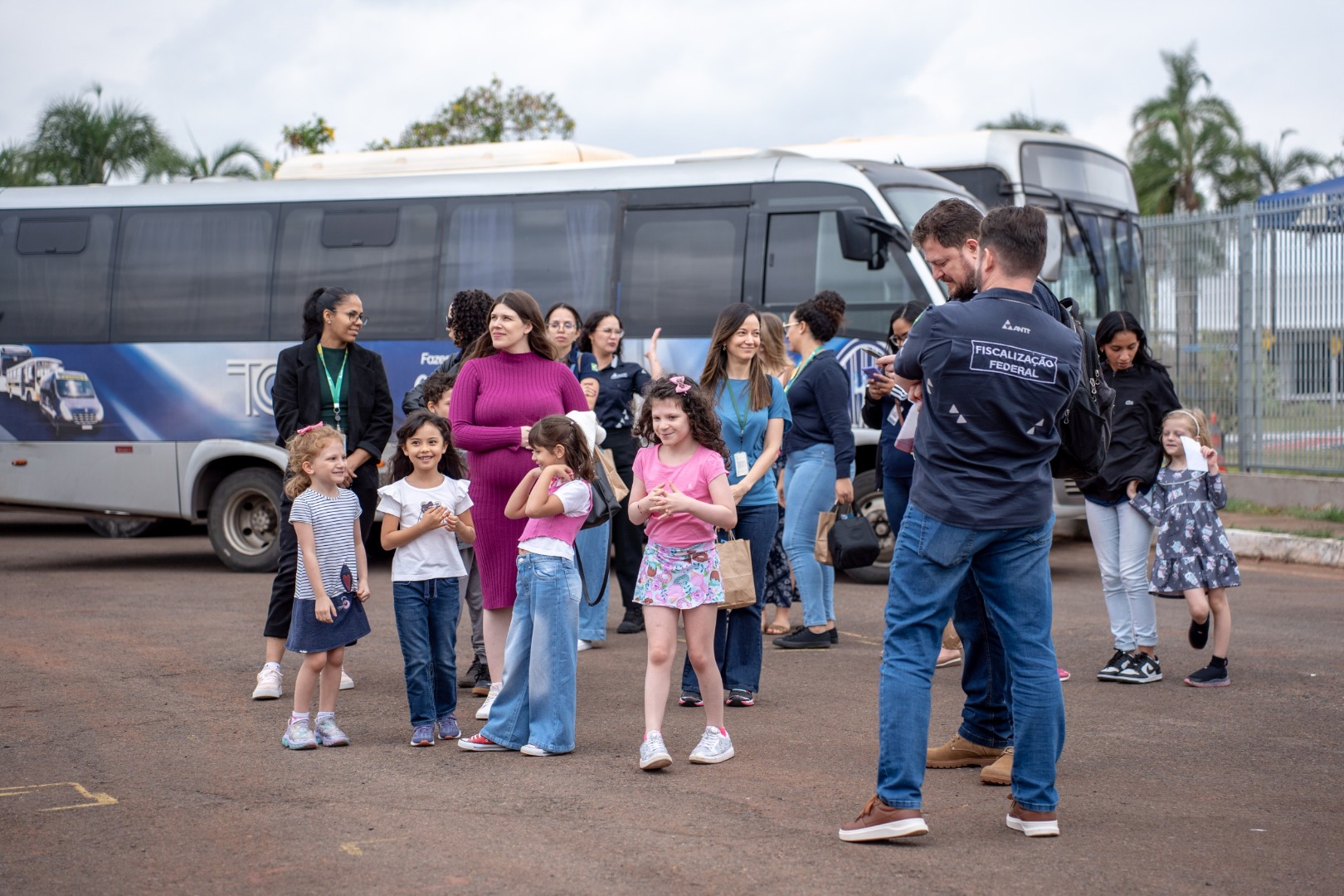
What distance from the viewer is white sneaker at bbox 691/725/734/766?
560 cm

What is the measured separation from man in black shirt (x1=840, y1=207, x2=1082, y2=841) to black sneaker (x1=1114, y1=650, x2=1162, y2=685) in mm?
2873

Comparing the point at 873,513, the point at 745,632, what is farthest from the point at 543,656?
the point at 873,513

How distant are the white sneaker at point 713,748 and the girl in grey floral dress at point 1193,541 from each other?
2761 millimetres

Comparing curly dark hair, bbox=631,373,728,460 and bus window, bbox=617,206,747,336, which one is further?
bus window, bbox=617,206,747,336

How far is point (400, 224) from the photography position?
1306 cm

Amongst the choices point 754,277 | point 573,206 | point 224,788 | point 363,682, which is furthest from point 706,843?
point 573,206

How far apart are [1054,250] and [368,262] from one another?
21.8 ft

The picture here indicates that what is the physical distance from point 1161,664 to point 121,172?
2698cm

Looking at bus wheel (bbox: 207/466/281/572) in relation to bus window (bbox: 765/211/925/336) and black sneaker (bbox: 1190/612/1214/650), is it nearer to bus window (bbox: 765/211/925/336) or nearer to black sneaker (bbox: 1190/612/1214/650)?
bus window (bbox: 765/211/925/336)

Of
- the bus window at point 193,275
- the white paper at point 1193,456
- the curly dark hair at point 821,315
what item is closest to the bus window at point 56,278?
the bus window at point 193,275

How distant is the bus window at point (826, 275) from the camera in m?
11.6

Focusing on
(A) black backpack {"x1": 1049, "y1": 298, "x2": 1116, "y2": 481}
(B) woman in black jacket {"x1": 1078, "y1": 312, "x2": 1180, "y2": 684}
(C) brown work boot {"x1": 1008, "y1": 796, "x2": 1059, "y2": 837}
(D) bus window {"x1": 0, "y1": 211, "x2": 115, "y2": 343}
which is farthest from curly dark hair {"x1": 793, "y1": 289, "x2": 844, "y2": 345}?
(D) bus window {"x1": 0, "y1": 211, "x2": 115, "y2": 343}

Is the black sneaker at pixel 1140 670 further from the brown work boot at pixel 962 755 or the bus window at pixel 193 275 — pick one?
the bus window at pixel 193 275

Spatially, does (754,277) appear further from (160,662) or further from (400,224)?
(160,662)
